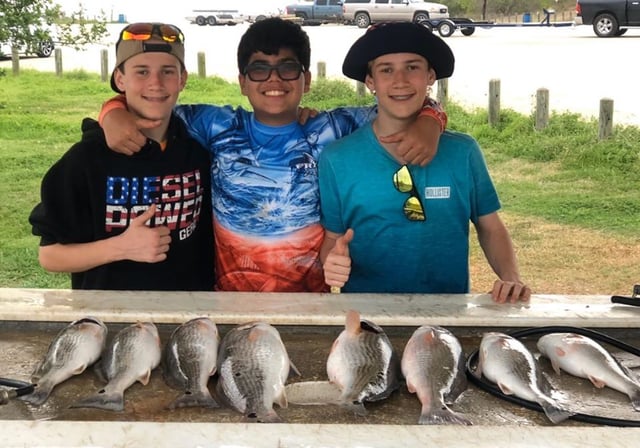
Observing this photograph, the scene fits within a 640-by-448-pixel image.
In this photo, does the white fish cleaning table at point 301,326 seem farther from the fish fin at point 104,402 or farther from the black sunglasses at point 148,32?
the black sunglasses at point 148,32

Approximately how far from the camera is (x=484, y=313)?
2760 mm

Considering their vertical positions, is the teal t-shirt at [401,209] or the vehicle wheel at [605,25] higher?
the vehicle wheel at [605,25]

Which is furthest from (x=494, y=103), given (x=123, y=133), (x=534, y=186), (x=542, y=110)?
(x=123, y=133)

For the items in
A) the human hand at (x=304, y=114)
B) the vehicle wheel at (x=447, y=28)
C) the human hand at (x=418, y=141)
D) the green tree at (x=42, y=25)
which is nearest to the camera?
the human hand at (x=418, y=141)

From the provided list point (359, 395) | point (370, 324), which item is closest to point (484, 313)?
point (370, 324)

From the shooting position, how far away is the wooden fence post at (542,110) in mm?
11375

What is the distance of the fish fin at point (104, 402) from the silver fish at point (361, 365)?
608 mm

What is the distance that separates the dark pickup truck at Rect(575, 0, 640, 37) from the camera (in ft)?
61.1

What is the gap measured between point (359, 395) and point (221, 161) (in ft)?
5.26

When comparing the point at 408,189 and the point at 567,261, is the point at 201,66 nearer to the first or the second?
the point at 567,261

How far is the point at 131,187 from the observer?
3277mm

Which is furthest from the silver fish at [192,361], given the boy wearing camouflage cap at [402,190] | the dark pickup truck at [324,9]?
the dark pickup truck at [324,9]

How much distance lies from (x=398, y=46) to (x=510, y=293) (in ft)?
3.71

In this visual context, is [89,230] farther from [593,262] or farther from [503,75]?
[503,75]
